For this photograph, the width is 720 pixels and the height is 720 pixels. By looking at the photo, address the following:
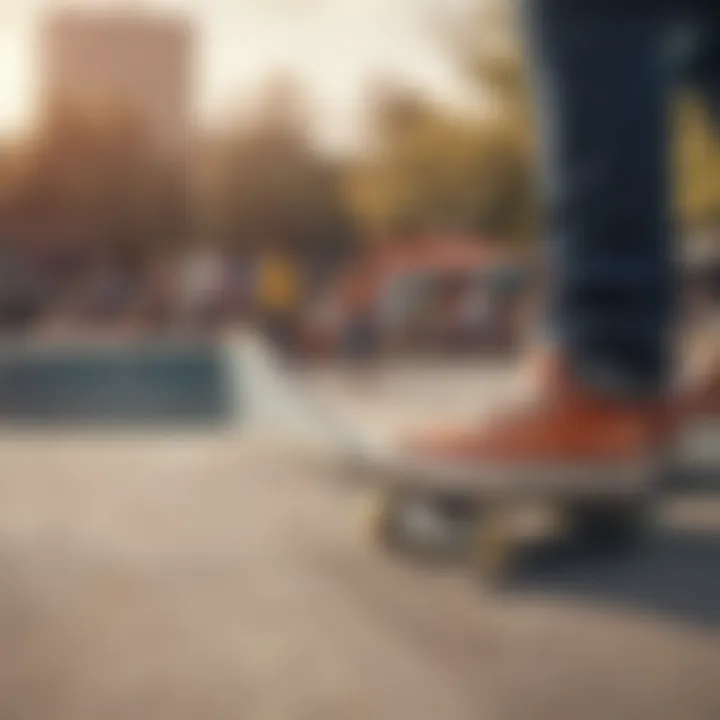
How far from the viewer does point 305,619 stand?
1.24 meters

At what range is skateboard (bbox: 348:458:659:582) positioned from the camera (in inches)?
57.4

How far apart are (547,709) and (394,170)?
5.70 metres

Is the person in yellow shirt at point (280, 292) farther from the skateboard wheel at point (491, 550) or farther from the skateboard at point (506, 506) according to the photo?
the skateboard wheel at point (491, 550)

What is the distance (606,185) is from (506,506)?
1.37ft

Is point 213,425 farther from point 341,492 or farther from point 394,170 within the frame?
point 394,170

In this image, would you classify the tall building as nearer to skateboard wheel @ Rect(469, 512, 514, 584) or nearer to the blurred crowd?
skateboard wheel @ Rect(469, 512, 514, 584)

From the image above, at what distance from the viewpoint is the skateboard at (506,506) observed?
1.46 m

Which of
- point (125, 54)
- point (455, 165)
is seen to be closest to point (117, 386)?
point (125, 54)

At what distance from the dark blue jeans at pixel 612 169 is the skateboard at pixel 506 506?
138mm

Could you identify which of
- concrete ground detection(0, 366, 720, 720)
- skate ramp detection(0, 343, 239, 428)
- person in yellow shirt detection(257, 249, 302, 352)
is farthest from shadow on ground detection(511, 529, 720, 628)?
person in yellow shirt detection(257, 249, 302, 352)

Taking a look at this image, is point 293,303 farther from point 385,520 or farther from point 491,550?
point 491,550

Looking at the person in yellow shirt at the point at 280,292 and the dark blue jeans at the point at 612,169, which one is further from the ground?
the person in yellow shirt at the point at 280,292

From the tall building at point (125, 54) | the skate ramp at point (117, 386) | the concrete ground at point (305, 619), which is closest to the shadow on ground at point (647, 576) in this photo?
the concrete ground at point (305, 619)

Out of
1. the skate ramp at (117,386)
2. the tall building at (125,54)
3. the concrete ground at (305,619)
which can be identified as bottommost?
the concrete ground at (305,619)
